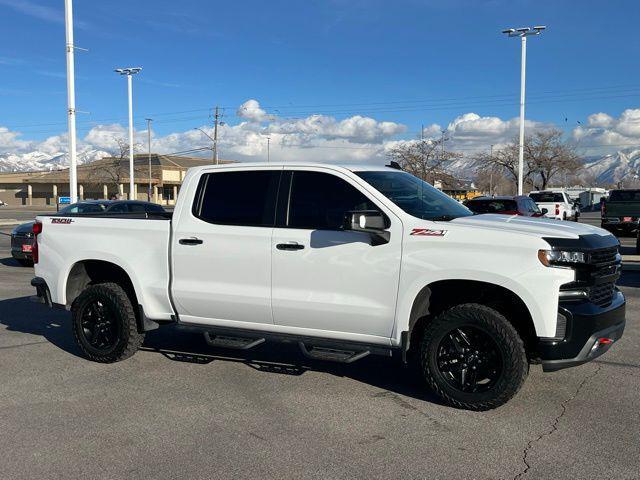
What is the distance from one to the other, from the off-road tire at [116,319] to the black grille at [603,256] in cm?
420

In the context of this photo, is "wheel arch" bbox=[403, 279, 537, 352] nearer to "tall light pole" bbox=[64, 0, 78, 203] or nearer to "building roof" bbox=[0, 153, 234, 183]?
"tall light pole" bbox=[64, 0, 78, 203]

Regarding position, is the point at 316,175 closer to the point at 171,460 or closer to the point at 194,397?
the point at 194,397

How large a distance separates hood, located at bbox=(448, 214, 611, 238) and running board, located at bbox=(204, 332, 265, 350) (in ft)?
6.77

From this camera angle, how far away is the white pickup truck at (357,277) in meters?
4.54

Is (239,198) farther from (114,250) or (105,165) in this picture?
(105,165)

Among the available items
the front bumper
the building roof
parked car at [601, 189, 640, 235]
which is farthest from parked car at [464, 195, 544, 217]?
the building roof

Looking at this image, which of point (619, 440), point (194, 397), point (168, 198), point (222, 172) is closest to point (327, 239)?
point (222, 172)

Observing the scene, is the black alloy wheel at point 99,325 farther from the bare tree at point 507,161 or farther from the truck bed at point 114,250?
the bare tree at point 507,161

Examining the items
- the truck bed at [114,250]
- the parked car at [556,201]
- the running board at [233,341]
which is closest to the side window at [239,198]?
the truck bed at [114,250]

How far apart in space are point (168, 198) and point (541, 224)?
274 ft

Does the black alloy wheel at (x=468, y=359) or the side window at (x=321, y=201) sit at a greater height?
the side window at (x=321, y=201)

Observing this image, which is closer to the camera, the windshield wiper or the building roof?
the windshield wiper

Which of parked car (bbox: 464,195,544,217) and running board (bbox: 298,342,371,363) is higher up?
parked car (bbox: 464,195,544,217)

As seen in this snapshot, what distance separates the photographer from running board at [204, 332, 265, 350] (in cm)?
554
